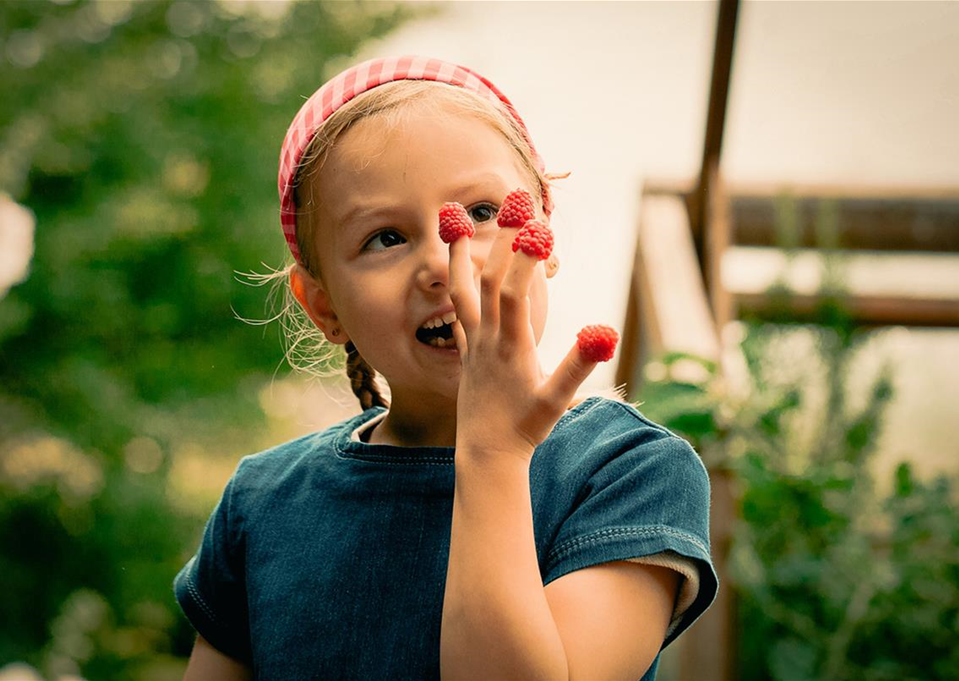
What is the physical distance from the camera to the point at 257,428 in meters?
4.97

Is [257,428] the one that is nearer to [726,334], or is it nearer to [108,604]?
[108,604]

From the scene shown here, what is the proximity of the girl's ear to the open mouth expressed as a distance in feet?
0.69

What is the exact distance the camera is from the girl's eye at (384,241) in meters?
1.00

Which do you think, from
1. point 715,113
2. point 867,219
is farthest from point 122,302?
point 867,219

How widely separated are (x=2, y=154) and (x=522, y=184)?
15.0 feet

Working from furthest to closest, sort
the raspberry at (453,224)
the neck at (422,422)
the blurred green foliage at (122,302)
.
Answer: the blurred green foliage at (122,302)
the neck at (422,422)
the raspberry at (453,224)

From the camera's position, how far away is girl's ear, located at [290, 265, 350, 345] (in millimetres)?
1173

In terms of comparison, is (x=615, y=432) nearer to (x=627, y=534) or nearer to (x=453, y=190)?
(x=627, y=534)

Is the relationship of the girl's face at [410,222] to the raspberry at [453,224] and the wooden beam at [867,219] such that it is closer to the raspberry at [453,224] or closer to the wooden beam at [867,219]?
the raspberry at [453,224]

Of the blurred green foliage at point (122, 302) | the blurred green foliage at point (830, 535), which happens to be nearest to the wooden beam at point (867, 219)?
the blurred green foliage at point (830, 535)

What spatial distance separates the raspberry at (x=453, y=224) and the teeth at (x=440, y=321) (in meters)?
0.13

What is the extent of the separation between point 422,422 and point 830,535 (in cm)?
141

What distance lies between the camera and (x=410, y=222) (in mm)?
976

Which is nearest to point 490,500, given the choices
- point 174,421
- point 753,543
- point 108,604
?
point 753,543
